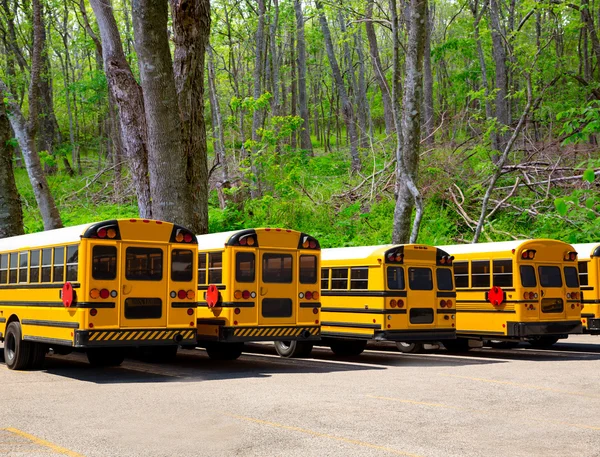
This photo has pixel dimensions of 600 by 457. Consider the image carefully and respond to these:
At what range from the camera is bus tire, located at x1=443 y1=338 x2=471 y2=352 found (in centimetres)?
1698

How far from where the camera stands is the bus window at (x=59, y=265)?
38.5 feet

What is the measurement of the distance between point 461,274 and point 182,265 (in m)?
6.55

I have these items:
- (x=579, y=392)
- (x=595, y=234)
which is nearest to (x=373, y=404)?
→ (x=579, y=392)

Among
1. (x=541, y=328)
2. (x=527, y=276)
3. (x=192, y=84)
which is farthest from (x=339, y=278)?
(x=192, y=84)

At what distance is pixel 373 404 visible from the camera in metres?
9.02

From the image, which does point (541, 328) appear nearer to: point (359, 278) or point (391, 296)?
point (391, 296)

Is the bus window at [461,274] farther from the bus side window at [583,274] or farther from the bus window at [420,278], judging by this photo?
the bus side window at [583,274]

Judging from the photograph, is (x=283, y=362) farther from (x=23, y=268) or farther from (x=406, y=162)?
(x=406, y=162)

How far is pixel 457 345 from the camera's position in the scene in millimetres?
17094

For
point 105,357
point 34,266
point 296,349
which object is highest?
point 34,266

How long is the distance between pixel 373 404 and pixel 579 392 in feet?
9.83

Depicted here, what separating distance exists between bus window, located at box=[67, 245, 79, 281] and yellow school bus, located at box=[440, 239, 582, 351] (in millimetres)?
8133

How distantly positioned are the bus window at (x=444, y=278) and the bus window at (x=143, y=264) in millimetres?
5798

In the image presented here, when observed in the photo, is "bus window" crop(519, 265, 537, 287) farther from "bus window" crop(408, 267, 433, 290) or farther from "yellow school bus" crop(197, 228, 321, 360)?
"yellow school bus" crop(197, 228, 321, 360)
